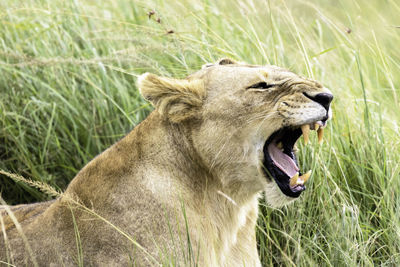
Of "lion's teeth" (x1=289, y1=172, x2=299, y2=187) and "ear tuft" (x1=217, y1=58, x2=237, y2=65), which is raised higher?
"ear tuft" (x1=217, y1=58, x2=237, y2=65)

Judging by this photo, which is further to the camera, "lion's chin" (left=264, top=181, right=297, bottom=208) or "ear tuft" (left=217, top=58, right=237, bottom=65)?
"ear tuft" (left=217, top=58, right=237, bottom=65)

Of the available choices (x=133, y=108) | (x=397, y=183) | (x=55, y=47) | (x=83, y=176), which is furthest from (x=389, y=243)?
(x=55, y=47)

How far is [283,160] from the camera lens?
10.7ft

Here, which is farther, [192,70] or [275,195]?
[192,70]

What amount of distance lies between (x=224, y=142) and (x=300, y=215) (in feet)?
3.22

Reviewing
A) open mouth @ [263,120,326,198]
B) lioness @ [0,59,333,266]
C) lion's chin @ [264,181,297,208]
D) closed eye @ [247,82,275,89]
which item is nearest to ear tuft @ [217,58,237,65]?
lioness @ [0,59,333,266]

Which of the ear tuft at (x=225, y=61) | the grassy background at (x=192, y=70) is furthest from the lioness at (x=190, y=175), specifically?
the grassy background at (x=192, y=70)

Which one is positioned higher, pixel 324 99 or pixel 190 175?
pixel 324 99

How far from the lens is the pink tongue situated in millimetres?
3220

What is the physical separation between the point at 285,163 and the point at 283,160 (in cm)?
2

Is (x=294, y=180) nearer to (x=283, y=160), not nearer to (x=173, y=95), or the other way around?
(x=283, y=160)

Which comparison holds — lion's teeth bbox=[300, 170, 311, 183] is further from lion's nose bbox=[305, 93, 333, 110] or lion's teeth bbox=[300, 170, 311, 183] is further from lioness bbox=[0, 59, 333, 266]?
lion's nose bbox=[305, 93, 333, 110]

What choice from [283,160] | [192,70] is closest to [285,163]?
[283,160]

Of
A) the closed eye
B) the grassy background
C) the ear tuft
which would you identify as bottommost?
the grassy background
